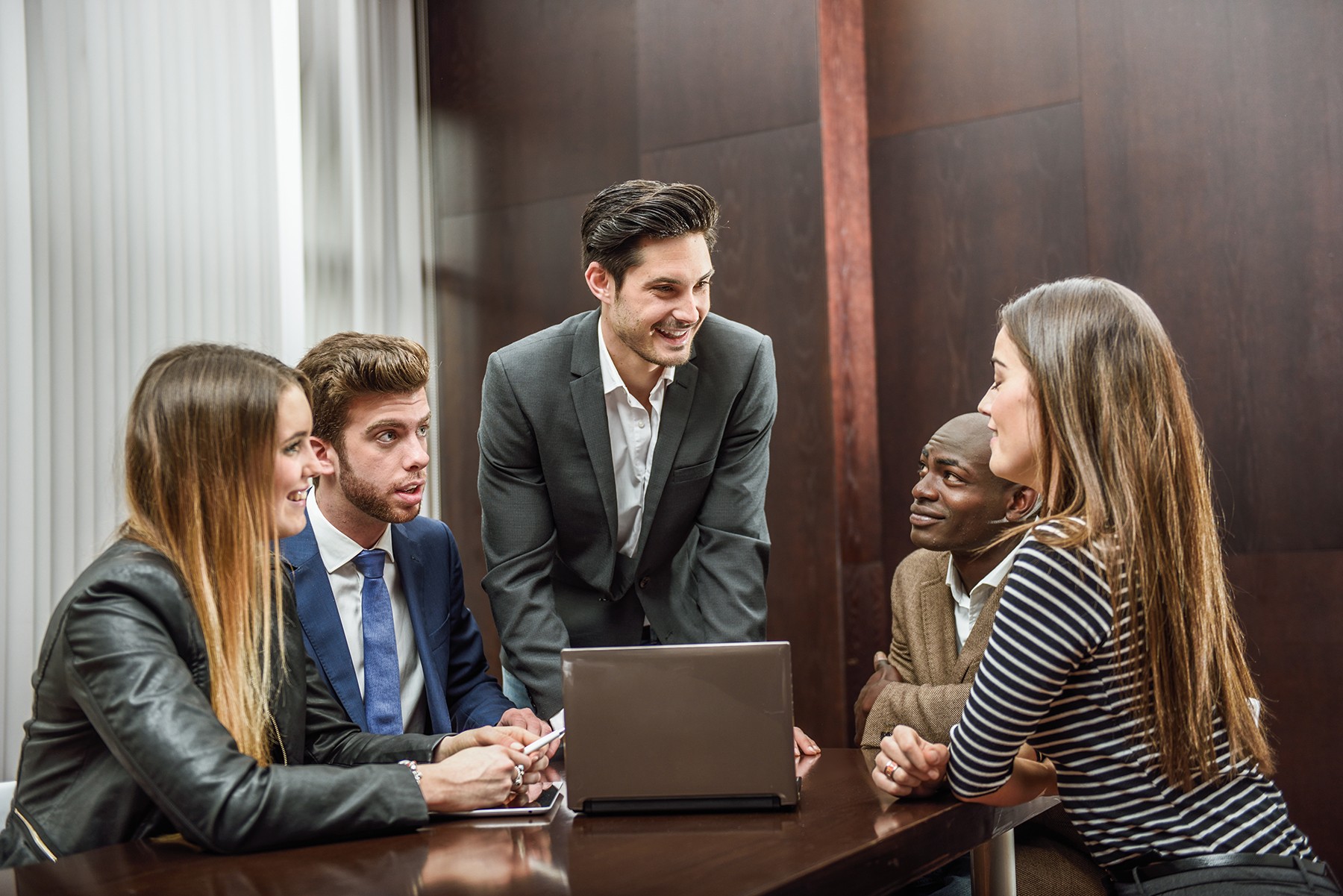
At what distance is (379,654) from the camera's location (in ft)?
7.13

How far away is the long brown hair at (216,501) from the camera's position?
1.52m

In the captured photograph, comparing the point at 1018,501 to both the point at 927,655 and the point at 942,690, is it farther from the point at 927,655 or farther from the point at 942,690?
the point at 942,690

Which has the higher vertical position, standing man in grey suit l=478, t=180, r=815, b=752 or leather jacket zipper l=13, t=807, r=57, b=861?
standing man in grey suit l=478, t=180, r=815, b=752

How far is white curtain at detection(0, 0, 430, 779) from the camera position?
3.46 meters

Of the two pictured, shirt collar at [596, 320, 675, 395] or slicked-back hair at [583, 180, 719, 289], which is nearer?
slicked-back hair at [583, 180, 719, 289]

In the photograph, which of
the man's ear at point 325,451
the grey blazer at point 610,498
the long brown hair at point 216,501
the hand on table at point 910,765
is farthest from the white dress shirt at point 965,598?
the long brown hair at point 216,501

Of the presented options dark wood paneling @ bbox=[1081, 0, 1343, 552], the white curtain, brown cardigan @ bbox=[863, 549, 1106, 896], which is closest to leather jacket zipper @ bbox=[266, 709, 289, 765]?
brown cardigan @ bbox=[863, 549, 1106, 896]

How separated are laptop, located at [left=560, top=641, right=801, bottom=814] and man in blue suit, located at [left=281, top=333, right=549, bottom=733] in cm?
61

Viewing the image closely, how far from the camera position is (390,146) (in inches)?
188

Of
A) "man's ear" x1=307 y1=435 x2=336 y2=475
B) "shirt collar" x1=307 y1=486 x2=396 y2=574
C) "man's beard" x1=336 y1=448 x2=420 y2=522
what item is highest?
"man's ear" x1=307 y1=435 x2=336 y2=475

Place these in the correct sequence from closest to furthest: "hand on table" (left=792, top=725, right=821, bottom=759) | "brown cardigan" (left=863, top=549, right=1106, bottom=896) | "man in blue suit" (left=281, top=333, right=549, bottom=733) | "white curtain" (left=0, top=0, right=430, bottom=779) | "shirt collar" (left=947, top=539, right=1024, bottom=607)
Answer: "hand on table" (left=792, top=725, right=821, bottom=759) < "brown cardigan" (left=863, top=549, right=1106, bottom=896) < "man in blue suit" (left=281, top=333, right=549, bottom=733) < "shirt collar" (left=947, top=539, right=1024, bottom=607) < "white curtain" (left=0, top=0, right=430, bottom=779)

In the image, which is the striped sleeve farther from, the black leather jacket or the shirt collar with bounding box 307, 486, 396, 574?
the shirt collar with bounding box 307, 486, 396, 574

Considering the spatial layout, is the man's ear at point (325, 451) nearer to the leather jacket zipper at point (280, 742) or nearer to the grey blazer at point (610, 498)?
the grey blazer at point (610, 498)

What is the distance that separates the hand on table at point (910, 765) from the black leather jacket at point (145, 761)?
2.02 feet
